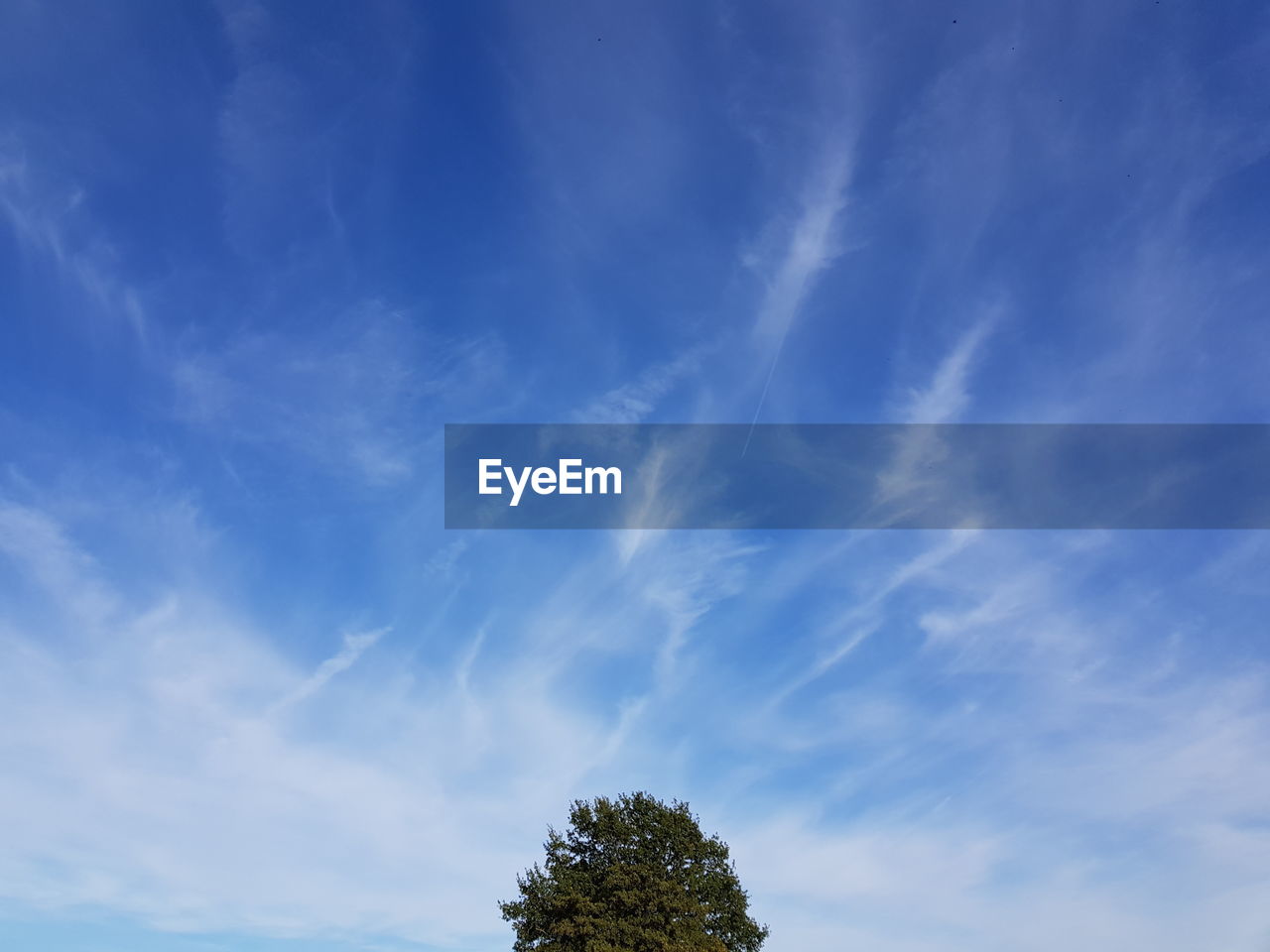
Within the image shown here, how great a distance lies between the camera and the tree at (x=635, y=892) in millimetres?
64312

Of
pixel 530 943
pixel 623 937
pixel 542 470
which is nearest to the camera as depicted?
pixel 542 470

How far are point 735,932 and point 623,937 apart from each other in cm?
1099

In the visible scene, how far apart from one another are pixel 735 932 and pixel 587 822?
13.0m

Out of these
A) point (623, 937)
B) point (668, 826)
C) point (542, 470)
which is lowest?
point (623, 937)

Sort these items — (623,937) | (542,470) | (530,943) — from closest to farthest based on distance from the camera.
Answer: (542,470) → (623,937) → (530,943)

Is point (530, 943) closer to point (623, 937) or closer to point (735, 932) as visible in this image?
point (623, 937)

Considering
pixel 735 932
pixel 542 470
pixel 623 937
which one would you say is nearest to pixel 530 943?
pixel 623 937

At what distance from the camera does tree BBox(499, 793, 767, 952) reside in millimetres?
64312

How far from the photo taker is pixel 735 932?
7094 cm

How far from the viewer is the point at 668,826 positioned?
70.5 m

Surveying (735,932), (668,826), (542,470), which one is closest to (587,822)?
(668,826)

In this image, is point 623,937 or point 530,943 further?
point 530,943

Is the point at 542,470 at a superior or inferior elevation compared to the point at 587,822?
superior

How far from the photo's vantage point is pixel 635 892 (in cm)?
6525
